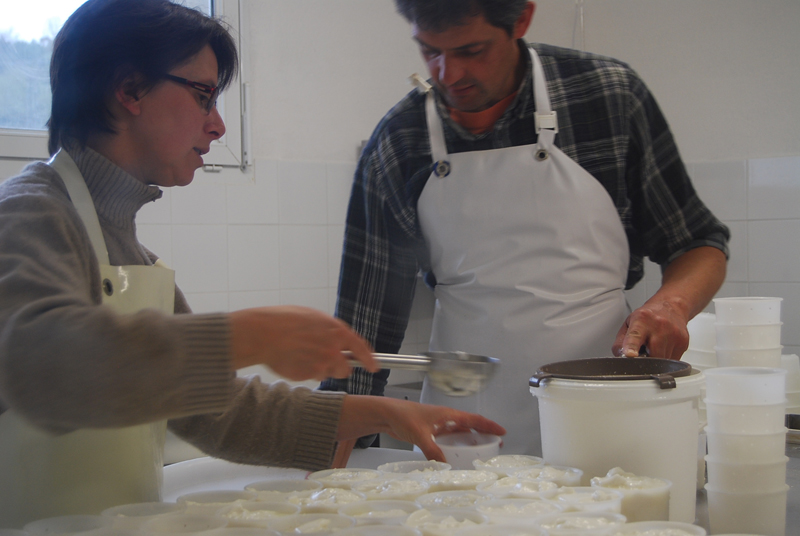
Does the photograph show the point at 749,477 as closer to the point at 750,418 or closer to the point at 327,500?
the point at 750,418

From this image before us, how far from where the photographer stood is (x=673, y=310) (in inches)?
54.0

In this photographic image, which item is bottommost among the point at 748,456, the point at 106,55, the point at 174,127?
the point at 748,456

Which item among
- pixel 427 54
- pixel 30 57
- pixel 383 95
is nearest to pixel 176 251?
pixel 30 57

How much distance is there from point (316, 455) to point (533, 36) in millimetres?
2488

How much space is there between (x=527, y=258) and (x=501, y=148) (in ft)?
0.84

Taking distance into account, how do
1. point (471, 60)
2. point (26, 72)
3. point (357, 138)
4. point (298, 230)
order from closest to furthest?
point (471, 60) < point (26, 72) < point (298, 230) < point (357, 138)

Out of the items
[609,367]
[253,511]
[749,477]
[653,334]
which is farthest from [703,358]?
[253,511]

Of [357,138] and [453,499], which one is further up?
[357,138]

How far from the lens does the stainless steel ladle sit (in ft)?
3.65

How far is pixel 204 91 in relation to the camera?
118 centimetres

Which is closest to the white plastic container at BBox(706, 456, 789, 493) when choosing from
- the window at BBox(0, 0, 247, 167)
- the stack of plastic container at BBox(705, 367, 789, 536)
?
the stack of plastic container at BBox(705, 367, 789, 536)

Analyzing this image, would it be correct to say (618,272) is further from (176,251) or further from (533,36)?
(533,36)

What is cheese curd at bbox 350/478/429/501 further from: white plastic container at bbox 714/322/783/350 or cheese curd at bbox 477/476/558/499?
white plastic container at bbox 714/322/783/350

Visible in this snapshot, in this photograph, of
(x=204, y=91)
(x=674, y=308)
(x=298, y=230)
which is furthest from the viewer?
(x=298, y=230)
